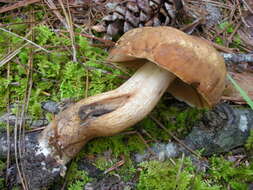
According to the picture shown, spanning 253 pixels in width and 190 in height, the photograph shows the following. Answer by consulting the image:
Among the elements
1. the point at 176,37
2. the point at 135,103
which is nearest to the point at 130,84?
the point at 135,103

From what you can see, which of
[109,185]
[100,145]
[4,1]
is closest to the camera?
[109,185]

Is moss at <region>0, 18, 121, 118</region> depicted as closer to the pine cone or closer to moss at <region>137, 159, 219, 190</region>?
the pine cone

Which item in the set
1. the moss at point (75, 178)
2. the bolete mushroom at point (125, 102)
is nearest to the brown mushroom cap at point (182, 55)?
the bolete mushroom at point (125, 102)

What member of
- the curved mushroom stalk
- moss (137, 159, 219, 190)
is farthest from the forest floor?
the curved mushroom stalk

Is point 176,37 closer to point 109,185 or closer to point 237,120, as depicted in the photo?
point 237,120

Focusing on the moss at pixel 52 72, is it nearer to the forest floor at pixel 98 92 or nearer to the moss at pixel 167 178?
the forest floor at pixel 98 92

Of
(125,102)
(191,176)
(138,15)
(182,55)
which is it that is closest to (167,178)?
(191,176)

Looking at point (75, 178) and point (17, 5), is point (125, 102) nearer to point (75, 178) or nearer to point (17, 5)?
point (75, 178)
